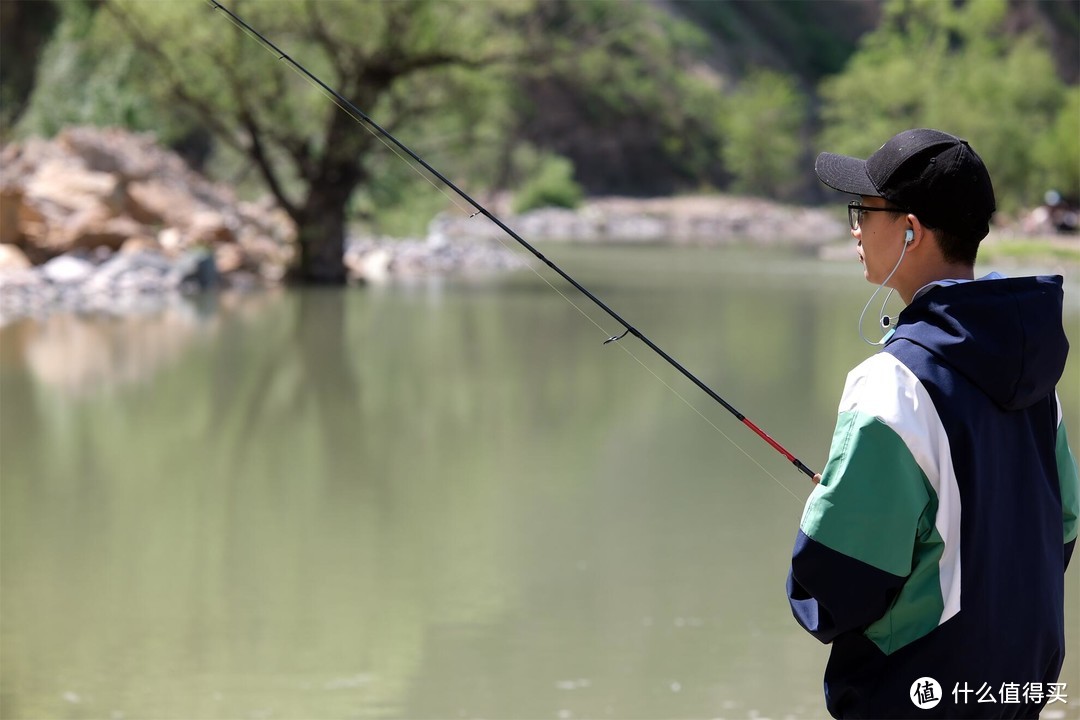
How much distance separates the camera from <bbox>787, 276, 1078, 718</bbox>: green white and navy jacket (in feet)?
5.97

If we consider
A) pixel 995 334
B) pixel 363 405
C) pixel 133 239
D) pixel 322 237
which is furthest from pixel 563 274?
pixel 133 239

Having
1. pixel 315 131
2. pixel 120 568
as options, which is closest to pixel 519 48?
pixel 315 131

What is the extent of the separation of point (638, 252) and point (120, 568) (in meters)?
29.1

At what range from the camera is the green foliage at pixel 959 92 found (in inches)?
1670

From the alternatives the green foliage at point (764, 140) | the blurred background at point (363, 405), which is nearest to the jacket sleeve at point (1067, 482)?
the blurred background at point (363, 405)

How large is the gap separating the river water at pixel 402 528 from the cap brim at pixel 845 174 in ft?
3.07

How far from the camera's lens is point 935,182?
1897 mm

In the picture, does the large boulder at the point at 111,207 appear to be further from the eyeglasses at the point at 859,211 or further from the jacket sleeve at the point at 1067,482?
the jacket sleeve at the point at 1067,482

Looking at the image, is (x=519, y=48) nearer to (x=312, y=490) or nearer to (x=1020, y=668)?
(x=312, y=490)

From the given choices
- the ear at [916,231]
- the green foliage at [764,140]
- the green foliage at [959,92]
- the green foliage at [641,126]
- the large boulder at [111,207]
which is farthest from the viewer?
the green foliage at [641,126]

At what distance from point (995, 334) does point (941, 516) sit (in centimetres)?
25

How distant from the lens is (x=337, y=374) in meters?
11.0

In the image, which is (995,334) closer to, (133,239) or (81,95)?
(133,239)

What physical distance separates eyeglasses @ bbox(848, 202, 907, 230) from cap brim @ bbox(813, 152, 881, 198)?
0.02 meters
